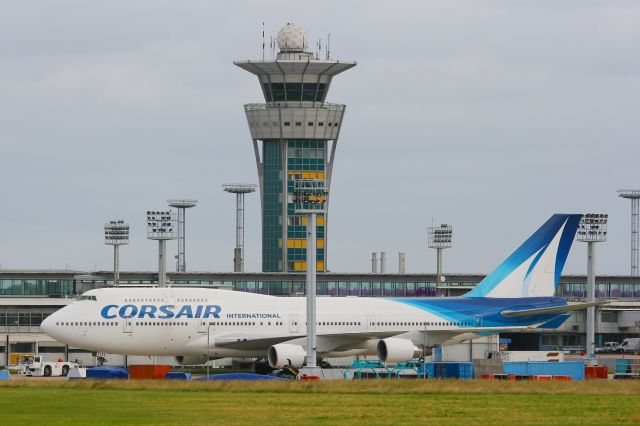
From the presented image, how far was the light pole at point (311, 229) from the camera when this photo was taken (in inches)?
3361

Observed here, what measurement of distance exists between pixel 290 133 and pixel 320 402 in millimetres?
122531

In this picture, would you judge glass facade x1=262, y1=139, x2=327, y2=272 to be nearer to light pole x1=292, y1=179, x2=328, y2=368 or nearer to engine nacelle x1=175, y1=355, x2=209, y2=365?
engine nacelle x1=175, y1=355, x2=209, y2=365

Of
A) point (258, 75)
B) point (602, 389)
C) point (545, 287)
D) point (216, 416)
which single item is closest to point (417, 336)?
point (545, 287)

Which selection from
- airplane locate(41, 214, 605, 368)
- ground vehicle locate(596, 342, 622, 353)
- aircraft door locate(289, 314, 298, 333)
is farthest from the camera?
ground vehicle locate(596, 342, 622, 353)

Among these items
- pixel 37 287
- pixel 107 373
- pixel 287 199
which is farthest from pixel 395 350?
pixel 287 199

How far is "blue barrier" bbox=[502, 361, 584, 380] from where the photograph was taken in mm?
86625

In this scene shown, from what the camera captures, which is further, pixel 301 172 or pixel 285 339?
pixel 301 172

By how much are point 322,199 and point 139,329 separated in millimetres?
→ 13567

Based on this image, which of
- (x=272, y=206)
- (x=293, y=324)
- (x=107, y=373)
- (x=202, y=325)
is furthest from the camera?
(x=272, y=206)

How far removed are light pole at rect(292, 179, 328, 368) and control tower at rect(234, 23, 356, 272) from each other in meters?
88.5

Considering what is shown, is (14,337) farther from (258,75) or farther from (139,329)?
(258,75)

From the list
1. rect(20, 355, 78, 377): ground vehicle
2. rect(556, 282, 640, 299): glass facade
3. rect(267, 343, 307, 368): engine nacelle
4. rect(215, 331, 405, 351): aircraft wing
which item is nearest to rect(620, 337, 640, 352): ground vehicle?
rect(556, 282, 640, 299): glass facade

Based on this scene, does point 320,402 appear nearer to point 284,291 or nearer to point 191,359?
point 191,359

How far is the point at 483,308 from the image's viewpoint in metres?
97.0
